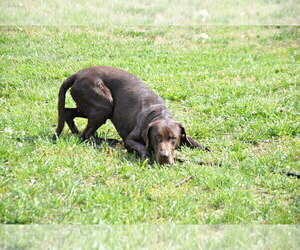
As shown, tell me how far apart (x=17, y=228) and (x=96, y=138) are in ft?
13.0

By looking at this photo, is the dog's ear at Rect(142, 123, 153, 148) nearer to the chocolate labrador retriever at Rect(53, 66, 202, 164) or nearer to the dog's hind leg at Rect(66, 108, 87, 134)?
the chocolate labrador retriever at Rect(53, 66, 202, 164)

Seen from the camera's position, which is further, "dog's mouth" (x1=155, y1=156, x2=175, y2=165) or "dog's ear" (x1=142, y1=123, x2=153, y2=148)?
"dog's ear" (x1=142, y1=123, x2=153, y2=148)

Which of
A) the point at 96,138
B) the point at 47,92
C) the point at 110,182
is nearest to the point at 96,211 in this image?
the point at 110,182

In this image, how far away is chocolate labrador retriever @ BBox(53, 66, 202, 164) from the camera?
5.09 metres

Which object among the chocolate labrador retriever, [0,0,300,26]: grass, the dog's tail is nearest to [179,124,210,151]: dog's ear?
the chocolate labrador retriever

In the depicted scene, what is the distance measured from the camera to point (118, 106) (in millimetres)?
5613

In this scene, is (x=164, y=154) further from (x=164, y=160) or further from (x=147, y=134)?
(x=147, y=134)

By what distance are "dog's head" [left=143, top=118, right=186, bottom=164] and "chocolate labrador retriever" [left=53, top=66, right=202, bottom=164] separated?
0.04ft

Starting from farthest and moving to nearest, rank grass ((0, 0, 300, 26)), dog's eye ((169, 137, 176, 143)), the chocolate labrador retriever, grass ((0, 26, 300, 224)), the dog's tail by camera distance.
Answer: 1. the dog's tail
2. the chocolate labrador retriever
3. dog's eye ((169, 137, 176, 143))
4. grass ((0, 26, 300, 224))
5. grass ((0, 0, 300, 26))

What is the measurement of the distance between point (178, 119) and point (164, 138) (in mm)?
1416

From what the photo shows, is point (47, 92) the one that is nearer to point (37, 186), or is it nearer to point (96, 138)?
point (96, 138)

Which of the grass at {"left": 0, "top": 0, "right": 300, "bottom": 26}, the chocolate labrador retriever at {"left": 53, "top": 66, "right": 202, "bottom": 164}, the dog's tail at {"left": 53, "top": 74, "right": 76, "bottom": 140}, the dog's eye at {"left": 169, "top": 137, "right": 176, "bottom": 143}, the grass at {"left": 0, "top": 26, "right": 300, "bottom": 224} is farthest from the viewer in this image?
the dog's tail at {"left": 53, "top": 74, "right": 76, "bottom": 140}

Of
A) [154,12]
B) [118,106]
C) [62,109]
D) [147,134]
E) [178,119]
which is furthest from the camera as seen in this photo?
[178,119]

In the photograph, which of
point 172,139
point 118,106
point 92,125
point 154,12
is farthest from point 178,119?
point 154,12
